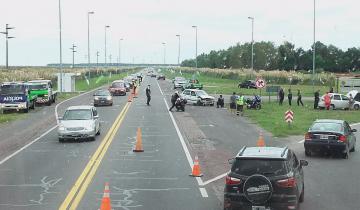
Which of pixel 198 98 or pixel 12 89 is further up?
pixel 12 89

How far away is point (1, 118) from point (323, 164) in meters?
25.4

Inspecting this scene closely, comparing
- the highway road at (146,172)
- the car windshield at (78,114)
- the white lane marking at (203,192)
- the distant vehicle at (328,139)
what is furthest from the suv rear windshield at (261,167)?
the car windshield at (78,114)

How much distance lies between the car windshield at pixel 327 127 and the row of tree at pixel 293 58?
4736 inches

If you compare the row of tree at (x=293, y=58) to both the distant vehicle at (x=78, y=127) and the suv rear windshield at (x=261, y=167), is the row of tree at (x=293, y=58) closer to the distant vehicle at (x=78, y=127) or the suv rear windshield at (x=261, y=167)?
the distant vehicle at (x=78, y=127)

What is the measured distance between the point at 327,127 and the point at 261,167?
38.3 ft

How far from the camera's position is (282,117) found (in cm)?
4041

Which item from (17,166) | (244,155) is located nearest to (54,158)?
(17,166)

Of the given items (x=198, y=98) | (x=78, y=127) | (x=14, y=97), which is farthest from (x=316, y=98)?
(x=78, y=127)

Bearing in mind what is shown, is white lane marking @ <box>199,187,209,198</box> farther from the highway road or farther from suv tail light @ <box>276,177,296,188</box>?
suv tail light @ <box>276,177,296,188</box>

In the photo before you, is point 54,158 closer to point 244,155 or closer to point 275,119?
point 244,155

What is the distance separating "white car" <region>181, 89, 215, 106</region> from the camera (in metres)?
53.8

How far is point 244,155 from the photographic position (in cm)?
1246

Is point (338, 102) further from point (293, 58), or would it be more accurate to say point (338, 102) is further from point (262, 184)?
point (293, 58)

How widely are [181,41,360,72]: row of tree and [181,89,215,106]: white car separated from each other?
91408mm
